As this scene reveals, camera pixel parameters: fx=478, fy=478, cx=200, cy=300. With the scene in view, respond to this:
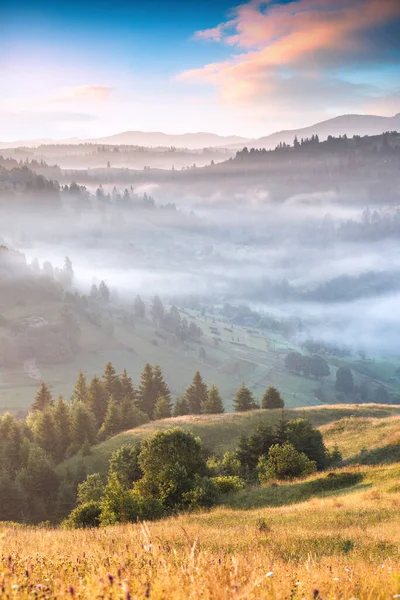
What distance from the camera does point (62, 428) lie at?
89.1m

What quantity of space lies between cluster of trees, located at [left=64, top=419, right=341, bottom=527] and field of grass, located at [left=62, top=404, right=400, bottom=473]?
6.10m

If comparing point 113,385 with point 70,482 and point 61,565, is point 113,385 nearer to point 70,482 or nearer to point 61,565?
point 70,482

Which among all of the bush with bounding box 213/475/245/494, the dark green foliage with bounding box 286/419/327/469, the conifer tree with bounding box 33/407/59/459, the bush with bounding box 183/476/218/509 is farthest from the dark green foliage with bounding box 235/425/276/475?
the conifer tree with bounding box 33/407/59/459

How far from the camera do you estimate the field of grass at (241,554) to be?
21.6 feet

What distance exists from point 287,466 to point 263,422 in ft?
67.8

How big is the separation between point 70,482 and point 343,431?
39.1 m

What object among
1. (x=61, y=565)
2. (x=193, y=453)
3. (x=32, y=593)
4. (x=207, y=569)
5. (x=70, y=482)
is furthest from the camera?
(x=70, y=482)

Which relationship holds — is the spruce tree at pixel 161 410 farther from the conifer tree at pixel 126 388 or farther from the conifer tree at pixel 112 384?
the conifer tree at pixel 112 384

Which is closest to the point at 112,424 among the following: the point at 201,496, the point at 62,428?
the point at 62,428

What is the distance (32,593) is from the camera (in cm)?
613

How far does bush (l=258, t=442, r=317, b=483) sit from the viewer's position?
1711 inches

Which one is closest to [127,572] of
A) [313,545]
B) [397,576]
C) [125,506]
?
[397,576]

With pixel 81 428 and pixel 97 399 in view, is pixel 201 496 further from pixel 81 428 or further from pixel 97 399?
pixel 97 399

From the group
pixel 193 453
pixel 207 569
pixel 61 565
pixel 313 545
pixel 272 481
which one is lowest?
pixel 272 481
